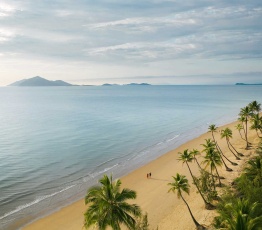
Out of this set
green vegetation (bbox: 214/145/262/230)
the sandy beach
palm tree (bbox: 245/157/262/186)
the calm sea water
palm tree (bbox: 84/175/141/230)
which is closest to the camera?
green vegetation (bbox: 214/145/262/230)

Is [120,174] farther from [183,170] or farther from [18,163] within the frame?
[18,163]

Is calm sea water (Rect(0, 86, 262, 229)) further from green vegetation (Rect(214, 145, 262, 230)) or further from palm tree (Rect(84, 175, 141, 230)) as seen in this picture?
green vegetation (Rect(214, 145, 262, 230))

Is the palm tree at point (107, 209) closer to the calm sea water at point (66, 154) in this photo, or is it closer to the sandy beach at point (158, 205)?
the sandy beach at point (158, 205)

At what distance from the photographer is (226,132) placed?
231 feet

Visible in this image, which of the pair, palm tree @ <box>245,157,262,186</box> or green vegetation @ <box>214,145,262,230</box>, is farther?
palm tree @ <box>245,157,262,186</box>

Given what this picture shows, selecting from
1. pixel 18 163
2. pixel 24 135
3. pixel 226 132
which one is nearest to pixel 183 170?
pixel 226 132

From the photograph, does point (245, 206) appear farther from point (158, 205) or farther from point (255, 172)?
point (158, 205)

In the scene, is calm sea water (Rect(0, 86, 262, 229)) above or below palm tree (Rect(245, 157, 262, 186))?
below

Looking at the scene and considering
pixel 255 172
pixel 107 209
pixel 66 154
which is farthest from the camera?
pixel 66 154

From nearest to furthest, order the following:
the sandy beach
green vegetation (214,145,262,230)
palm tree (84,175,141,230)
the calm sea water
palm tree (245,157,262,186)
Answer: green vegetation (214,145,262,230), palm tree (84,175,141,230), palm tree (245,157,262,186), the sandy beach, the calm sea water

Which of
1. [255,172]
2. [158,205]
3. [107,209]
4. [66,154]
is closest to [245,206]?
[107,209]

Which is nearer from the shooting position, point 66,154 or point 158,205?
point 158,205

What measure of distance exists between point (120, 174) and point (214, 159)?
2501cm

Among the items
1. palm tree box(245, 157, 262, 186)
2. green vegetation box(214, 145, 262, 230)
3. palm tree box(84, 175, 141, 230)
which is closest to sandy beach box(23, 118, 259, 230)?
green vegetation box(214, 145, 262, 230)
